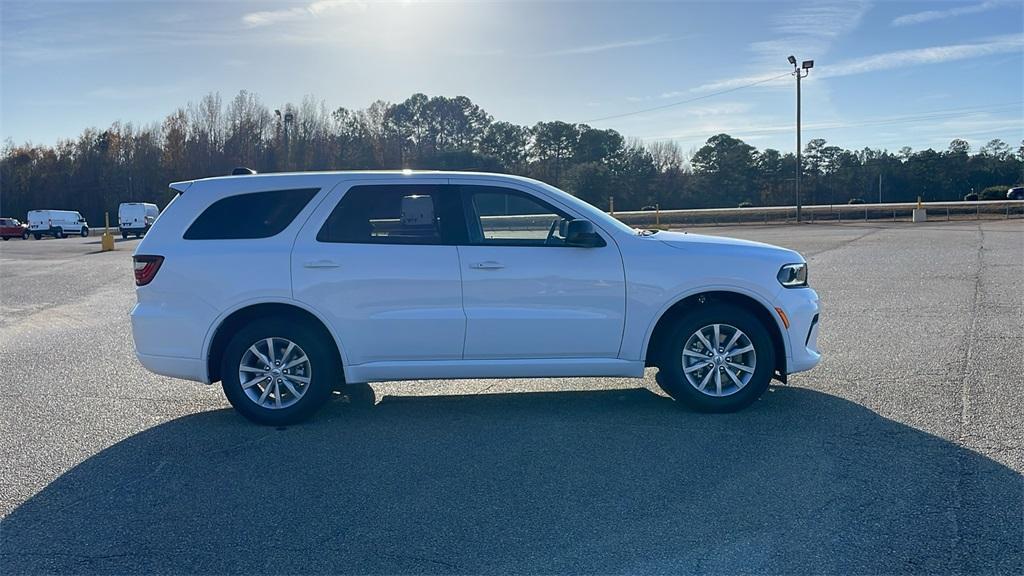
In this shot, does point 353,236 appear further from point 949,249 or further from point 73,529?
point 949,249

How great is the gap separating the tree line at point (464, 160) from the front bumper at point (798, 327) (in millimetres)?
30101

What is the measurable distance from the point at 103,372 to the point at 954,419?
25.5 feet

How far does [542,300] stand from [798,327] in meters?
2.00

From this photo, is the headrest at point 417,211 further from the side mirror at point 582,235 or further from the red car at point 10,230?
the red car at point 10,230

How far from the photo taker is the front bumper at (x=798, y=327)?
20.9 feet

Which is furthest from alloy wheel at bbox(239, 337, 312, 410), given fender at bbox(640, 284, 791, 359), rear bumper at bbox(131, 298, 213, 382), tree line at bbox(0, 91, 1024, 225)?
tree line at bbox(0, 91, 1024, 225)

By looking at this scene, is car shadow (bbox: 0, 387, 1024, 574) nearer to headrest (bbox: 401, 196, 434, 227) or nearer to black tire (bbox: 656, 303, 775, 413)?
black tire (bbox: 656, 303, 775, 413)

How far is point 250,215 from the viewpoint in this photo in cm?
643

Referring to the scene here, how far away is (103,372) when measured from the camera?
8453 millimetres

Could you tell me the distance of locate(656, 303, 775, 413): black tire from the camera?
20.7ft

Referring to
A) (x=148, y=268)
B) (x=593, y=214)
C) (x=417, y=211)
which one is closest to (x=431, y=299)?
(x=417, y=211)

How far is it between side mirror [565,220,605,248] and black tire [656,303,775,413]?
0.91m

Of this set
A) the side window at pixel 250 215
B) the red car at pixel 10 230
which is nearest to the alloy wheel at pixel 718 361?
the side window at pixel 250 215

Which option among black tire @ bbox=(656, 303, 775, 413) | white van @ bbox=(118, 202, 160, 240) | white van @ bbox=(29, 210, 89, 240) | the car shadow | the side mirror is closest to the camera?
the car shadow
